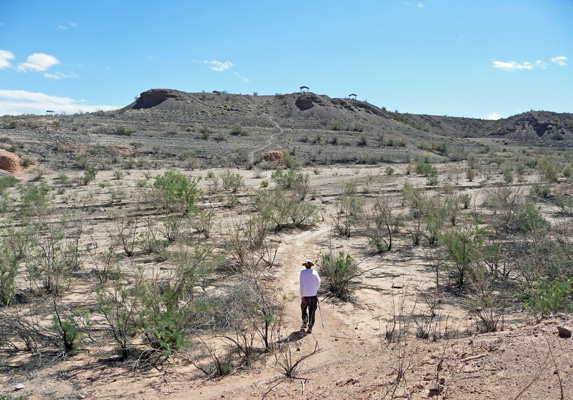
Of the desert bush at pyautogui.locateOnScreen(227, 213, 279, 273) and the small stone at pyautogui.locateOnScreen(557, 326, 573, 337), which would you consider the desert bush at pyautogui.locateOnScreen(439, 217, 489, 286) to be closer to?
the small stone at pyautogui.locateOnScreen(557, 326, 573, 337)

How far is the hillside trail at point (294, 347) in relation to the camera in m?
4.36

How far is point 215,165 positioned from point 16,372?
2591 cm

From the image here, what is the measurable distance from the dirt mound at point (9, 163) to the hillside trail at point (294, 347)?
21275mm

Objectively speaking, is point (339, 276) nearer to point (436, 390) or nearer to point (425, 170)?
point (436, 390)

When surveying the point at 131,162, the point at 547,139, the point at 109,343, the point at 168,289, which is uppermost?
the point at 547,139

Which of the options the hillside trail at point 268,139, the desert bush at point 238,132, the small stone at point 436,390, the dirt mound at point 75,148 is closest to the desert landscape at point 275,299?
the small stone at point 436,390

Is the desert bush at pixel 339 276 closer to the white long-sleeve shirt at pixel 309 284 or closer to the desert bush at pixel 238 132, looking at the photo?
the white long-sleeve shirt at pixel 309 284

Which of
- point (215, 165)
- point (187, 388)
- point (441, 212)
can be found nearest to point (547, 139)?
point (215, 165)

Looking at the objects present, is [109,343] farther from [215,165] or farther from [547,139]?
[547,139]

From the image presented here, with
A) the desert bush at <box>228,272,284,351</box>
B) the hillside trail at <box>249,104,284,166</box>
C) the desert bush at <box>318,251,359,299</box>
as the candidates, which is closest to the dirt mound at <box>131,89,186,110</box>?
the hillside trail at <box>249,104,284,166</box>

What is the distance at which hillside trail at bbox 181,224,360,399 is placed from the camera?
4.36 m

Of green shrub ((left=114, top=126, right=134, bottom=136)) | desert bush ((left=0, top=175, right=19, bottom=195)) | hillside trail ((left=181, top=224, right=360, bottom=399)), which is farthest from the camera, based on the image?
green shrub ((left=114, top=126, right=134, bottom=136))

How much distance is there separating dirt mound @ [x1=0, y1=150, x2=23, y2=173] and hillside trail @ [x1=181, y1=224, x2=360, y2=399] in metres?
21.3

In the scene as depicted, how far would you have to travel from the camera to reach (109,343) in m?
5.52
